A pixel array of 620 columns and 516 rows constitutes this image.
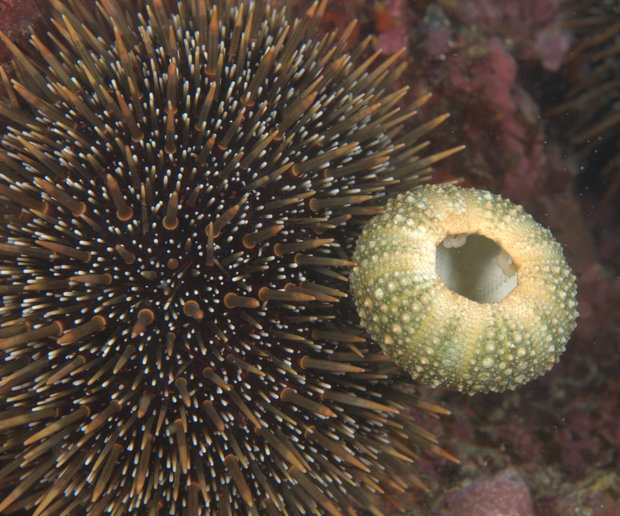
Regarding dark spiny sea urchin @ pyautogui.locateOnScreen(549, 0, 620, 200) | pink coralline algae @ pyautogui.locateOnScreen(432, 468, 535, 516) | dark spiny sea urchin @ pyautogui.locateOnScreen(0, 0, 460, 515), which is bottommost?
pink coralline algae @ pyautogui.locateOnScreen(432, 468, 535, 516)

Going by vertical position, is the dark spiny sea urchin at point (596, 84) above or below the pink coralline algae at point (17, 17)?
above

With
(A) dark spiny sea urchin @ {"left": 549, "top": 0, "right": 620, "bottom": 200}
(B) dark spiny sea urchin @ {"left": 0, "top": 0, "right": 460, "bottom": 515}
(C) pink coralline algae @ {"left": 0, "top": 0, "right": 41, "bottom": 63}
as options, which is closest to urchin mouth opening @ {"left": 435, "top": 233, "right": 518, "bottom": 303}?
(B) dark spiny sea urchin @ {"left": 0, "top": 0, "right": 460, "bottom": 515}

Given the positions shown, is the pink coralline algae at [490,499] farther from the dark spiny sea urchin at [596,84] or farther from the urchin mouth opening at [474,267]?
the dark spiny sea urchin at [596,84]

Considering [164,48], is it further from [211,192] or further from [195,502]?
[195,502]

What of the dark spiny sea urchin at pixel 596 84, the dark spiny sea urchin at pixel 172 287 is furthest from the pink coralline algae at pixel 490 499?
the dark spiny sea urchin at pixel 596 84

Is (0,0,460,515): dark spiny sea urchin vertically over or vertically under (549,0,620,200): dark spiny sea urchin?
under

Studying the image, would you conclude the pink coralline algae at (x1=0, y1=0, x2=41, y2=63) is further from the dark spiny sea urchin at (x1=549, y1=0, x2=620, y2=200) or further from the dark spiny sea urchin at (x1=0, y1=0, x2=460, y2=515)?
the dark spiny sea urchin at (x1=549, y1=0, x2=620, y2=200)

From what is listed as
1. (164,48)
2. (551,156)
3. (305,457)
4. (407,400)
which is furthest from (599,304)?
(164,48)
